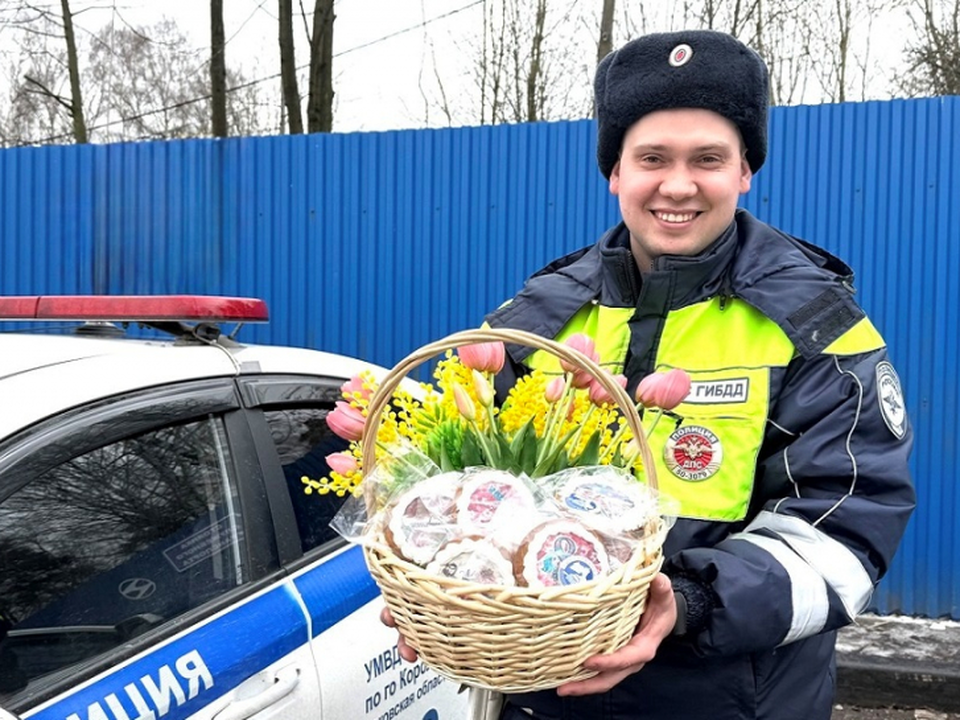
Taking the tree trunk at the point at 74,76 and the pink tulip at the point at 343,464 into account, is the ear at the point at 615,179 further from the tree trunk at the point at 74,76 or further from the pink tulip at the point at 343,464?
the tree trunk at the point at 74,76

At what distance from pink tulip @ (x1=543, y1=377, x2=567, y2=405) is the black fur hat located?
512 mm

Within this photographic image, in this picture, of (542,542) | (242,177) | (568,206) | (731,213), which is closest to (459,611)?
(542,542)

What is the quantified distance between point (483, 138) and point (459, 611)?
4.41 meters

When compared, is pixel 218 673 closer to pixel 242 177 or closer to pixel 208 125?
pixel 242 177

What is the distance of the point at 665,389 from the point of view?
1.23 m

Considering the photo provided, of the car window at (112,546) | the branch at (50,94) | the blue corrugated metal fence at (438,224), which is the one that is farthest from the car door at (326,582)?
the branch at (50,94)

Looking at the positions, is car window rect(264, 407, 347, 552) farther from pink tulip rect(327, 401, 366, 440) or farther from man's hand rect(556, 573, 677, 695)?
man's hand rect(556, 573, 677, 695)

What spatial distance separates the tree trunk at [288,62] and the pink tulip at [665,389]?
29.3 ft

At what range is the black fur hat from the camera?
58.4 inches

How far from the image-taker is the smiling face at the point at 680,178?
1486 mm

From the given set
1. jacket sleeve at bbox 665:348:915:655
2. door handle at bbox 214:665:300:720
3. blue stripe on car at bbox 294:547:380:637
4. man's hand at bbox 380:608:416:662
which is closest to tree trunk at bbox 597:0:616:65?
blue stripe on car at bbox 294:547:380:637

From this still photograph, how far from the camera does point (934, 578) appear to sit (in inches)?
187

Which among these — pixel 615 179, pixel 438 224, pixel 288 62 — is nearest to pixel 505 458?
pixel 615 179

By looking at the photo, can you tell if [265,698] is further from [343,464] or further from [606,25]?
[606,25]
